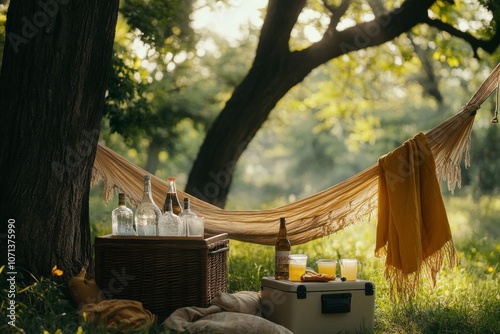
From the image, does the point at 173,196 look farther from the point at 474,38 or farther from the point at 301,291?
the point at 474,38

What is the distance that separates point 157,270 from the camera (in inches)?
125

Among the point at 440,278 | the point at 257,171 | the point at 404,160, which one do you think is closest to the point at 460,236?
the point at 440,278

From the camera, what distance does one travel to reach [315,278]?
320cm

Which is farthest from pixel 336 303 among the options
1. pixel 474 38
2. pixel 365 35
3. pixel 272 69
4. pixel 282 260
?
pixel 474 38

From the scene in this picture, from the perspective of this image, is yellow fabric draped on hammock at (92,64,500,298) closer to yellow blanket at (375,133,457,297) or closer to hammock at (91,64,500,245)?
hammock at (91,64,500,245)

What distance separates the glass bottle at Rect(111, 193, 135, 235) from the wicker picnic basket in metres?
0.15

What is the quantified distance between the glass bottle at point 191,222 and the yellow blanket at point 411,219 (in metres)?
0.81

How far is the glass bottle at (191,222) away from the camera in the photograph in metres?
3.32

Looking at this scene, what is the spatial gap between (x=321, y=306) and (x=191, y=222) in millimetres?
672

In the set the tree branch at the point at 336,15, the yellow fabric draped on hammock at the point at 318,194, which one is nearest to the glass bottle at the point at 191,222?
the yellow fabric draped on hammock at the point at 318,194

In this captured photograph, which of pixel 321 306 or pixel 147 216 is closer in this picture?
pixel 321 306

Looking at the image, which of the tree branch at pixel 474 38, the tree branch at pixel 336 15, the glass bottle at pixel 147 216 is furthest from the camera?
the tree branch at pixel 336 15

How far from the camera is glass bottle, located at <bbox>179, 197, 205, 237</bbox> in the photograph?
332cm

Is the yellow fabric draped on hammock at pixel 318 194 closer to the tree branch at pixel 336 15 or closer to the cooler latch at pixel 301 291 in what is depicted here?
the cooler latch at pixel 301 291
